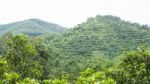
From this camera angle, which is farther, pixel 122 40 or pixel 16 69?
pixel 122 40

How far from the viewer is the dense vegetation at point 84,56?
1909cm

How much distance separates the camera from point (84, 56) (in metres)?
105

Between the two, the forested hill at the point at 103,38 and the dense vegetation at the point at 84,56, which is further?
the forested hill at the point at 103,38

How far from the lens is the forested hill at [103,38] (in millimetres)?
110938

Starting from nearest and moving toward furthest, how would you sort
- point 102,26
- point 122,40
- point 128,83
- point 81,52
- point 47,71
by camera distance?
point 128,83 < point 47,71 < point 81,52 < point 122,40 < point 102,26

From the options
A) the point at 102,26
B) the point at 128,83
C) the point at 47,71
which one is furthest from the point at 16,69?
the point at 102,26

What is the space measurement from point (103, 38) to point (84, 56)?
1914 centimetres

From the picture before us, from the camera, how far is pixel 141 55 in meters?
22.6

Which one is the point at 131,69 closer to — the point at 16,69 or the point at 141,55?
the point at 141,55

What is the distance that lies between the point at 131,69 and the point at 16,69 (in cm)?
697

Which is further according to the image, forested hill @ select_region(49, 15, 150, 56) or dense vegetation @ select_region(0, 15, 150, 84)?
forested hill @ select_region(49, 15, 150, 56)

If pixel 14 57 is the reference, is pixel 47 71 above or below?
below

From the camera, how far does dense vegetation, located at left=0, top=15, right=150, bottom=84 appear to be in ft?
62.6

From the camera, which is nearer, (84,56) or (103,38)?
(84,56)
